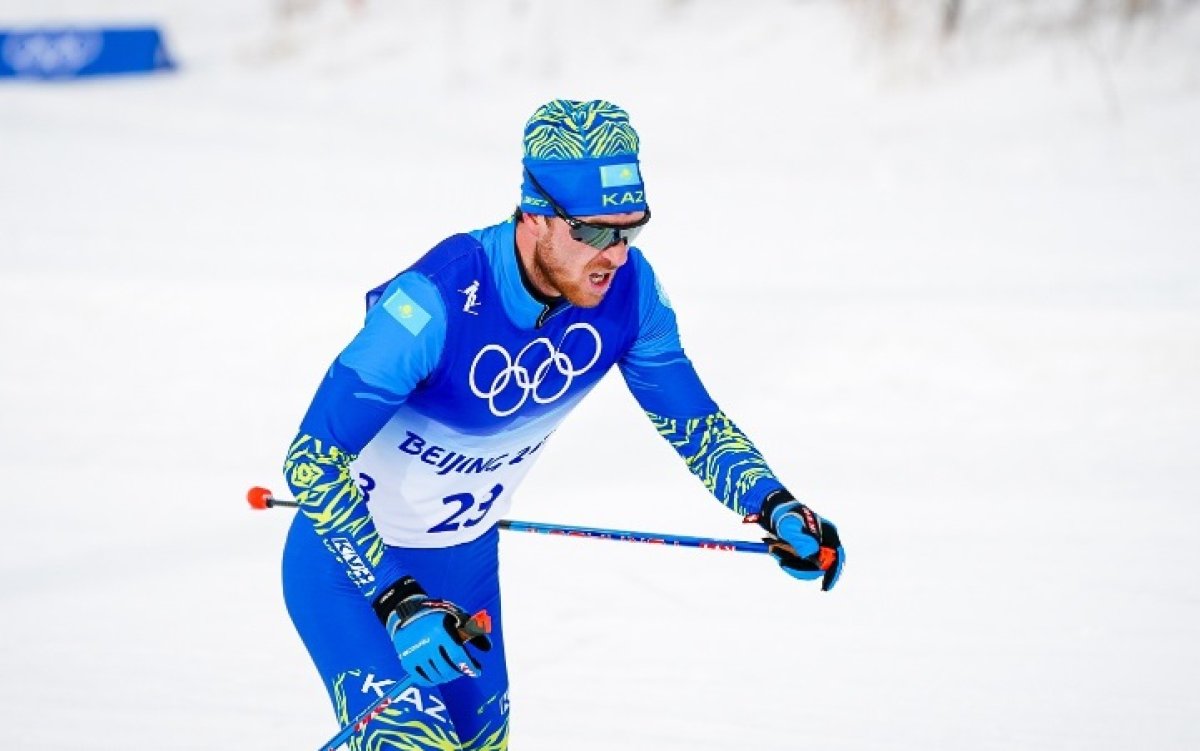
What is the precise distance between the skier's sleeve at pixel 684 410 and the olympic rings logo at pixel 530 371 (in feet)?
0.50

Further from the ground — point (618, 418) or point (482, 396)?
point (482, 396)

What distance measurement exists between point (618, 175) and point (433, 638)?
36.3 inches

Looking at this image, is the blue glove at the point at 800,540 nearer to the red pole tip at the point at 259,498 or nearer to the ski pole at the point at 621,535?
the ski pole at the point at 621,535

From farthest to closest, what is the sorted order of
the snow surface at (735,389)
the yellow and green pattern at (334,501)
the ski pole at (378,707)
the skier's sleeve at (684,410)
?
the snow surface at (735,389) < the skier's sleeve at (684,410) < the ski pole at (378,707) < the yellow and green pattern at (334,501)

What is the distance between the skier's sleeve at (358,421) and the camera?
2.66 m

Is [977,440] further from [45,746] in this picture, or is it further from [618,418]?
[45,746]

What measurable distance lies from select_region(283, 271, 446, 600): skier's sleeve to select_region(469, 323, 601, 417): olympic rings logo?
199 millimetres

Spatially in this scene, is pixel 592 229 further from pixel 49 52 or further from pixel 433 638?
pixel 49 52

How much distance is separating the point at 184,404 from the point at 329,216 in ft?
11.4

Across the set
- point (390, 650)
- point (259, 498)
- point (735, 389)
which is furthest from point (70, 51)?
point (390, 650)

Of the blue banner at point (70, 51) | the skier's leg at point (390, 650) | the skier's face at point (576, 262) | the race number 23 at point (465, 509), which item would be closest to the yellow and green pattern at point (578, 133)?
the skier's face at point (576, 262)

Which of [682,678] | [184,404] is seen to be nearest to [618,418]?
[184,404]

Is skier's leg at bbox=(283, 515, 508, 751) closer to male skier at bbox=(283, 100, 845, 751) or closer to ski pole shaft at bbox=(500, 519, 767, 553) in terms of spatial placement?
male skier at bbox=(283, 100, 845, 751)

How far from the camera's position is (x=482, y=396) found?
2.93 m
